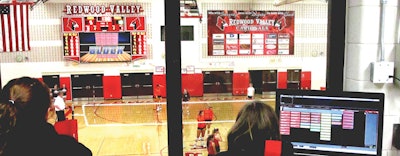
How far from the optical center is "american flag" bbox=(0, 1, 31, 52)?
3.10 metres

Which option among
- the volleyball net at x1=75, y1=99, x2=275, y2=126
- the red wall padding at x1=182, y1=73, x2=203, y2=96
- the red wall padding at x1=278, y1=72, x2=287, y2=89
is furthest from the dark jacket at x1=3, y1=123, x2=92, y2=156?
the red wall padding at x1=278, y1=72, x2=287, y2=89

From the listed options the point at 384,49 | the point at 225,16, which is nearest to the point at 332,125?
the point at 384,49

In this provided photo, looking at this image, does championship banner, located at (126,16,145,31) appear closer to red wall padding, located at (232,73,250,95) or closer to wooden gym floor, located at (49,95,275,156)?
wooden gym floor, located at (49,95,275,156)

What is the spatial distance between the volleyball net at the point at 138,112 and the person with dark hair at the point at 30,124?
233 inches

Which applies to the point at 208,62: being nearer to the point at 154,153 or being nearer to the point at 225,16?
the point at 225,16

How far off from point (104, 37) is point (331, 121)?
335 inches

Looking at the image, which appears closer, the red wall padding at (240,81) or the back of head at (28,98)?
the back of head at (28,98)

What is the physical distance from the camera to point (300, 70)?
9781 mm

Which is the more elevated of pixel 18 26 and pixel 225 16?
pixel 225 16

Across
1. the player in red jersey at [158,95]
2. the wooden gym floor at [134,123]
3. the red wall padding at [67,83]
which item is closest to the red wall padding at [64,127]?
the wooden gym floor at [134,123]

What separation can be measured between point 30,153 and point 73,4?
28.9ft

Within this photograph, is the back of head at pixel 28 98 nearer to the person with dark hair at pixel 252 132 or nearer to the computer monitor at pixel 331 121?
the person with dark hair at pixel 252 132

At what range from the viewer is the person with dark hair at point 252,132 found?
1683mm

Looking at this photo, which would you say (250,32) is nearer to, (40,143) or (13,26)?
(13,26)
